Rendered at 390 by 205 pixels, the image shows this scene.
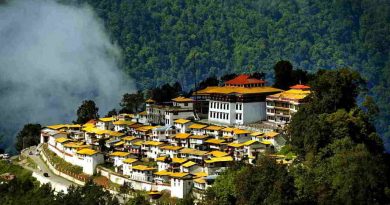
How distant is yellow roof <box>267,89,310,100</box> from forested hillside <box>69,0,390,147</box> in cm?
4724

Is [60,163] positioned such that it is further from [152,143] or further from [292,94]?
[292,94]

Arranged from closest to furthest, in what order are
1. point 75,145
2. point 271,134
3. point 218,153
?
point 218,153 → point 271,134 → point 75,145

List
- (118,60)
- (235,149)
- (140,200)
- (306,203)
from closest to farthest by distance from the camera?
1. (306,203)
2. (140,200)
3. (235,149)
4. (118,60)

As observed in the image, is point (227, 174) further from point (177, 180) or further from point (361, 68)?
point (361, 68)

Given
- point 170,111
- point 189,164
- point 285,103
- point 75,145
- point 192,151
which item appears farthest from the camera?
point 75,145

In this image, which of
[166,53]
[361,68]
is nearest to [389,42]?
[361,68]

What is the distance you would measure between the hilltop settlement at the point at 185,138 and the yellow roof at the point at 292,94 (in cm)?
8

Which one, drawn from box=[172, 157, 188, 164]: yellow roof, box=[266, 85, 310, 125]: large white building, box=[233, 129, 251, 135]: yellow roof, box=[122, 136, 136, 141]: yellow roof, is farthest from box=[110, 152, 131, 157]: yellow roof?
box=[266, 85, 310, 125]: large white building

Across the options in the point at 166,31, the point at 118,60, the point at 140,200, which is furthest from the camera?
the point at 166,31

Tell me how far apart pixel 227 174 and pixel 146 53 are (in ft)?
220

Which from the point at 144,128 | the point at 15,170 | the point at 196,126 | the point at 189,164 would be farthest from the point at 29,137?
the point at 189,164

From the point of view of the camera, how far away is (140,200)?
49250 millimetres

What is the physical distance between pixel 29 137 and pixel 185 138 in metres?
23.0

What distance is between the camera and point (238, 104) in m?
62.3
